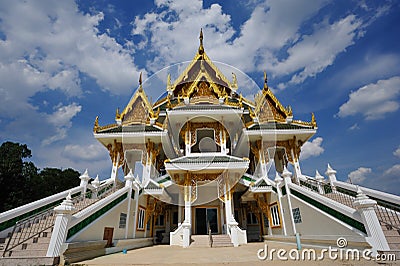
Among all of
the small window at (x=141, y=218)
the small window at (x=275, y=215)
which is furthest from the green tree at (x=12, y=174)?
the small window at (x=275, y=215)

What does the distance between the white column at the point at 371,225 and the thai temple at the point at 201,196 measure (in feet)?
0.07

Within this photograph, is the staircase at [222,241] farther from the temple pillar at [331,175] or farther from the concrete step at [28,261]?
the concrete step at [28,261]

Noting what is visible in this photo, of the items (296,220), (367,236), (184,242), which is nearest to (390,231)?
(367,236)

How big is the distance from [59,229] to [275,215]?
8992mm

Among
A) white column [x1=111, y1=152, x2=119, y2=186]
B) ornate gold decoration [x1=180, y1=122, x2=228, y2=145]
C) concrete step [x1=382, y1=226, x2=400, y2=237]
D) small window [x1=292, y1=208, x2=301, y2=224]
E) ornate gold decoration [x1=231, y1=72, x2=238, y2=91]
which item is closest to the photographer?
concrete step [x1=382, y1=226, x2=400, y2=237]

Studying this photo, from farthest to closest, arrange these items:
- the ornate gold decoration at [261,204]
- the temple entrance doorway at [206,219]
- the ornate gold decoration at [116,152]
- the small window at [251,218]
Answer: the small window at [251,218]
the ornate gold decoration at [116,152]
the ornate gold decoration at [261,204]
the temple entrance doorway at [206,219]

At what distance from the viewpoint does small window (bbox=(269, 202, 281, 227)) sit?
33.8 feet

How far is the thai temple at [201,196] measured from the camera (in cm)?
541

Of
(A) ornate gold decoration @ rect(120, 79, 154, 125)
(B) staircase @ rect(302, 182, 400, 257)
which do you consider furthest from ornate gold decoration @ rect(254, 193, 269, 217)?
(A) ornate gold decoration @ rect(120, 79, 154, 125)

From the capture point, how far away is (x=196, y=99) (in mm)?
13586

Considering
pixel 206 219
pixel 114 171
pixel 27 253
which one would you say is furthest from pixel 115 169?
pixel 27 253

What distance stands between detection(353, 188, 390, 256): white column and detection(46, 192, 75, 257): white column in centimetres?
688

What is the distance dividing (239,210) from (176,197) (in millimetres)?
4340

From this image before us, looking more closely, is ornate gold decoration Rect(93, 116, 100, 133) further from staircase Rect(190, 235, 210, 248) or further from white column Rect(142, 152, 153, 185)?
staircase Rect(190, 235, 210, 248)
